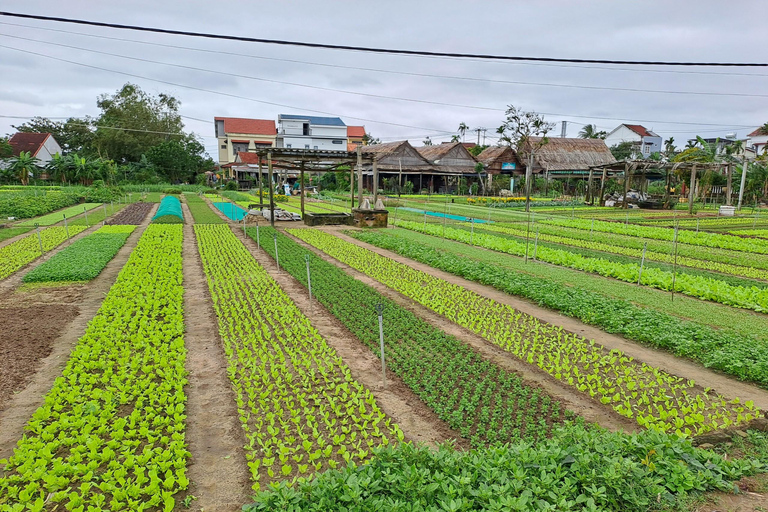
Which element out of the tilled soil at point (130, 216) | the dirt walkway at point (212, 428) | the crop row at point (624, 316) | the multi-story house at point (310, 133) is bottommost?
the dirt walkway at point (212, 428)

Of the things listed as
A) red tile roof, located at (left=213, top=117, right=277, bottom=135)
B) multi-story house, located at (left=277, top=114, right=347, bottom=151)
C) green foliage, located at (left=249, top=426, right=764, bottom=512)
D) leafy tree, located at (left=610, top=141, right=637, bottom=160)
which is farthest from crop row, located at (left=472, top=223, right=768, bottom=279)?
red tile roof, located at (left=213, top=117, right=277, bottom=135)

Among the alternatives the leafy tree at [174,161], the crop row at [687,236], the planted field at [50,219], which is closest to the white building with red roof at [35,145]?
the leafy tree at [174,161]

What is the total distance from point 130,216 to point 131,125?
49.4 m

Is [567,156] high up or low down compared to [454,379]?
up

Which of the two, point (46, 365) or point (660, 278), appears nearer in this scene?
point (46, 365)

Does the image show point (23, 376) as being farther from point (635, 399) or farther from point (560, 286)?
point (560, 286)

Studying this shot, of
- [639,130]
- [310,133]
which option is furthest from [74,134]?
[639,130]

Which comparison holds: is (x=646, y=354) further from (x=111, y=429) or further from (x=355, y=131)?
(x=355, y=131)

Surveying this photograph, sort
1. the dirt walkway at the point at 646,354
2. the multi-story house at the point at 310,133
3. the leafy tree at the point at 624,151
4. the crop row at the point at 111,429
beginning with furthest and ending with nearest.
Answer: the multi-story house at the point at 310,133, the leafy tree at the point at 624,151, the dirt walkway at the point at 646,354, the crop row at the point at 111,429

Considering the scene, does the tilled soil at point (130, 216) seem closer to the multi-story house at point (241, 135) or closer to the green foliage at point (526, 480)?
the green foliage at point (526, 480)

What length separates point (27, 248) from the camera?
17.0 metres

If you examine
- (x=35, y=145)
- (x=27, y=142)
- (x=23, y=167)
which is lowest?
(x=23, y=167)

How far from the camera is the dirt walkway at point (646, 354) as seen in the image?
6.46 metres

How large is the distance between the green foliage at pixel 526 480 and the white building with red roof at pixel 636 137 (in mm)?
88393
